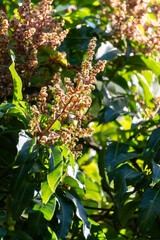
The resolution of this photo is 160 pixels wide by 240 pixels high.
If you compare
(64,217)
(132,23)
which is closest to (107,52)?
(132,23)

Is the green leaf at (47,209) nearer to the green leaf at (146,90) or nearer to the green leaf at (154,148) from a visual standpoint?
the green leaf at (154,148)

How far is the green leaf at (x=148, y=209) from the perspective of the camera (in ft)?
4.25

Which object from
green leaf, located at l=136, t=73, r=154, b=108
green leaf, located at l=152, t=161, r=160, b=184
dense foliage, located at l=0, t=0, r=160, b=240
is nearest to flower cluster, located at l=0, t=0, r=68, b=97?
dense foliage, located at l=0, t=0, r=160, b=240

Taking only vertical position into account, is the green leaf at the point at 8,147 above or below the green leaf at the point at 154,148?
above

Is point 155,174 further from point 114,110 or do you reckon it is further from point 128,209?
point 114,110

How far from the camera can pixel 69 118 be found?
128 centimetres

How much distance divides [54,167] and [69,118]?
199 mm

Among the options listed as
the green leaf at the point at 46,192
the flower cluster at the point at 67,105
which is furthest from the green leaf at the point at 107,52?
the green leaf at the point at 46,192

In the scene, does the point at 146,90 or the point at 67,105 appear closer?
the point at 67,105

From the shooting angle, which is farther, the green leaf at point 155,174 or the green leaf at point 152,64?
the green leaf at point 152,64

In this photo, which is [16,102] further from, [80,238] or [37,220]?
[80,238]

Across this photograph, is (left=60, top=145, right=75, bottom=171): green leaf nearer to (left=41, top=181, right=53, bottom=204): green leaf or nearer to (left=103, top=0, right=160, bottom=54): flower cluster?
(left=41, top=181, right=53, bottom=204): green leaf

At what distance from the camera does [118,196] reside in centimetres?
135

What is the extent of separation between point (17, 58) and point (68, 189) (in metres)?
0.53
